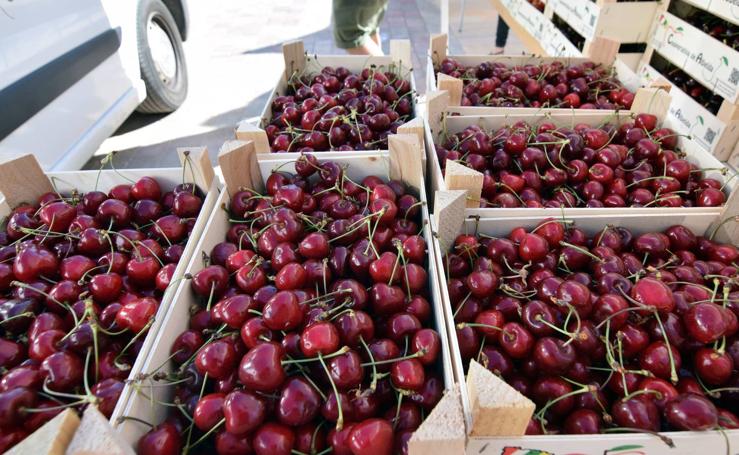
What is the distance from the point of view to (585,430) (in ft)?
2.94

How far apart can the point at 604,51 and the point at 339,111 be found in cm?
156

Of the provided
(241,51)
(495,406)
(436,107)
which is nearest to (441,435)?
(495,406)

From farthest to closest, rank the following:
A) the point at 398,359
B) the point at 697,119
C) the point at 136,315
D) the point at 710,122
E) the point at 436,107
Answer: the point at 697,119, the point at 710,122, the point at 436,107, the point at 136,315, the point at 398,359

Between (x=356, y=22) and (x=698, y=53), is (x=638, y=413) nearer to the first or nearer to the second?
(x=698, y=53)

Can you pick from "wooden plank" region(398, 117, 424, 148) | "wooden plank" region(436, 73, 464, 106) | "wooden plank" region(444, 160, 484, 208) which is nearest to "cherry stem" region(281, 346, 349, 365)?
"wooden plank" region(444, 160, 484, 208)

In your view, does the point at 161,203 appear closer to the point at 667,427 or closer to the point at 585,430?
the point at 585,430

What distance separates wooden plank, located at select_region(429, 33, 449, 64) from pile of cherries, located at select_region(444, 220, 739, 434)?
164 cm

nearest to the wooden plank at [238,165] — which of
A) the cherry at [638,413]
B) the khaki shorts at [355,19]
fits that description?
the cherry at [638,413]

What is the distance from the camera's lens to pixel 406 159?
1473 mm

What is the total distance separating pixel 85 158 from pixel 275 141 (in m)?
1.64

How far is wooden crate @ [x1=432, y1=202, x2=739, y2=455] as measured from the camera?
0.80m

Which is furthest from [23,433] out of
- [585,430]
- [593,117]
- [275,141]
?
[593,117]

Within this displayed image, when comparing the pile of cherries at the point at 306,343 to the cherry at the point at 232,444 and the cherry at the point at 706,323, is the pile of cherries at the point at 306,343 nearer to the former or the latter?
the cherry at the point at 232,444

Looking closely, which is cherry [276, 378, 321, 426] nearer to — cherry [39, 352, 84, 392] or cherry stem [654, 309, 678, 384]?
cherry [39, 352, 84, 392]
